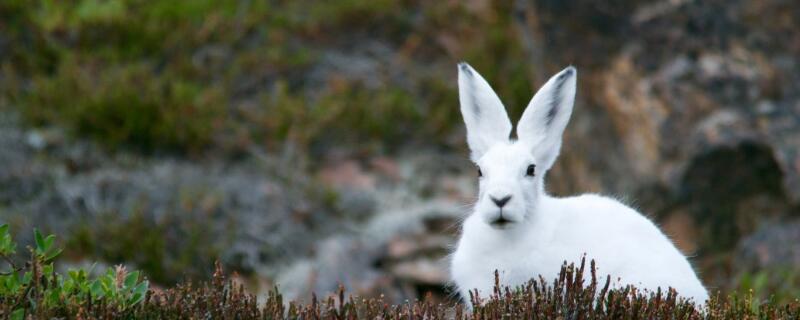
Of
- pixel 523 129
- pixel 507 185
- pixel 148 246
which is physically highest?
pixel 148 246

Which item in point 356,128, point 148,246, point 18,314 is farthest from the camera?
point 356,128

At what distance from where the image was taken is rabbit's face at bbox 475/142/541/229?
480cm

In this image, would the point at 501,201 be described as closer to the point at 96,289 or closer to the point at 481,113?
the point at 481,113

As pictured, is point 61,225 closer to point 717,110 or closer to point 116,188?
point 116,188

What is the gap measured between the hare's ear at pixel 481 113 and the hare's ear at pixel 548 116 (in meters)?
0.10

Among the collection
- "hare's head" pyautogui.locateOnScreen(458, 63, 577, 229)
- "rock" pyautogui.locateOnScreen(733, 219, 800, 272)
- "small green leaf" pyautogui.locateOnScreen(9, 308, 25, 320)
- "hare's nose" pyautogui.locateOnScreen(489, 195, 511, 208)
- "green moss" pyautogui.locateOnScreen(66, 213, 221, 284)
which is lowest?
"small green leaf" pyautogui.locateOnScreen(9, 308, 25, 320)

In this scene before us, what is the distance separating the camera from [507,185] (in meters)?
4.85

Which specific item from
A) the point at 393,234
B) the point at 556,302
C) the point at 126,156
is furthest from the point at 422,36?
the point at 556,302

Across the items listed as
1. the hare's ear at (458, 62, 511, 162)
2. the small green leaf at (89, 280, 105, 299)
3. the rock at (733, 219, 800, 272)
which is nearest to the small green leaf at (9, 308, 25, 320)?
the small green leaf at (89, 280, 105, 299)

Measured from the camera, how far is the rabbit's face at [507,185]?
4.80 m

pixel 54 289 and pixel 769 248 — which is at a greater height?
A: pixel 769 248

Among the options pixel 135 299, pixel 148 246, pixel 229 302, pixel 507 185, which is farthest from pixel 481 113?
pixel 148 246

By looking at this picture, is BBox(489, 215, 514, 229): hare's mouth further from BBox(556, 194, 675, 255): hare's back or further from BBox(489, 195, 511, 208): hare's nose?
BBox(556, 194, 675, 255): hare's back

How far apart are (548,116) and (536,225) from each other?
1.81 ft
